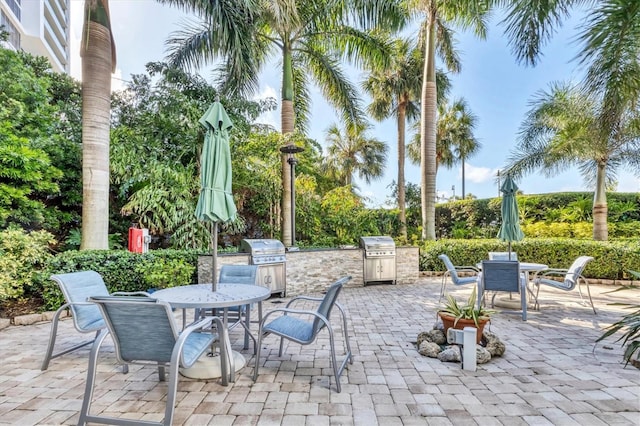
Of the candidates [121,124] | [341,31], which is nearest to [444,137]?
[341,31]

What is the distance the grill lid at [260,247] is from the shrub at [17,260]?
312cm

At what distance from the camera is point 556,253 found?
874 centimetres

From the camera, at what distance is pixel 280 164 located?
30.7ft

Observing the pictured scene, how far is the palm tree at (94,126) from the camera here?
217 inches

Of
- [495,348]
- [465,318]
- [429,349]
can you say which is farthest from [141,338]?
[495,348]

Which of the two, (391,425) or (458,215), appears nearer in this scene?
(391,425)

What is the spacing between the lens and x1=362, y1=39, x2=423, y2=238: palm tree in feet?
42.7

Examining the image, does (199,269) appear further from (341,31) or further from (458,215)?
(458,215)

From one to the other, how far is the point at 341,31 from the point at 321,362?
8.75m

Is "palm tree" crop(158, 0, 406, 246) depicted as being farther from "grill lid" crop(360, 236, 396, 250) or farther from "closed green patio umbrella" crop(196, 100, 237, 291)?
"closed green patio umbrella" crop(196, 100, 237, 291)

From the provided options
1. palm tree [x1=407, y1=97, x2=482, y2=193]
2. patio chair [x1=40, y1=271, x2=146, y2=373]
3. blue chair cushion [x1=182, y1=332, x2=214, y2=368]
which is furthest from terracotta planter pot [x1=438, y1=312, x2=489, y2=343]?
palm tree [x1=407, y1=97, x2=482, y2=193]

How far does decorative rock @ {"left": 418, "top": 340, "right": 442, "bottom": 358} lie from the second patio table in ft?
5.90

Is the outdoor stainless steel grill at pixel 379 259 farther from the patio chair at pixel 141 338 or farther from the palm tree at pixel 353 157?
the palm tree at pixel 353 157

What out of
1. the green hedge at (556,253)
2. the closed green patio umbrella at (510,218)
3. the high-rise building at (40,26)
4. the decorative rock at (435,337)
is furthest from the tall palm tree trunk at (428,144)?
the high-rise building at (40,26)
